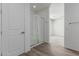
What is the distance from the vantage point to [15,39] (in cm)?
119

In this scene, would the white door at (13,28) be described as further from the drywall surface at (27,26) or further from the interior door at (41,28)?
the interior door at (41,28)

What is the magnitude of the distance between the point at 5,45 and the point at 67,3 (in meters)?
1.18

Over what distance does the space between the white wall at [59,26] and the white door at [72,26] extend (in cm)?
7

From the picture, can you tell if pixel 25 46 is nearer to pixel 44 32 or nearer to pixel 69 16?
pixel 44 32

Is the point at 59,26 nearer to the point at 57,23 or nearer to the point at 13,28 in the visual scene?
the point at 57,23

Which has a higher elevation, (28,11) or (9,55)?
(28,11)

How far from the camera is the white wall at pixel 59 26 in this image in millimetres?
1227

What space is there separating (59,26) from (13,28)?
73cm

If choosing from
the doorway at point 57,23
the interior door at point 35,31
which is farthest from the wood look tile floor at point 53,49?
the interior door at point 35,31

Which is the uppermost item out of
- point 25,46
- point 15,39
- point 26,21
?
point 26,21

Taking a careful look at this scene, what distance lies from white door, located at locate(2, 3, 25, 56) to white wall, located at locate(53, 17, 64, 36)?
1.74ft

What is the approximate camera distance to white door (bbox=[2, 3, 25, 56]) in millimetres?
1152

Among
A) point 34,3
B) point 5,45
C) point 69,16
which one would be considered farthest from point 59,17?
point 5,45

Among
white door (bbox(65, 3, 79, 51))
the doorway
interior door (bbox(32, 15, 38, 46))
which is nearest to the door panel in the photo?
interior door (bbox(32, 15, 38, 46))
